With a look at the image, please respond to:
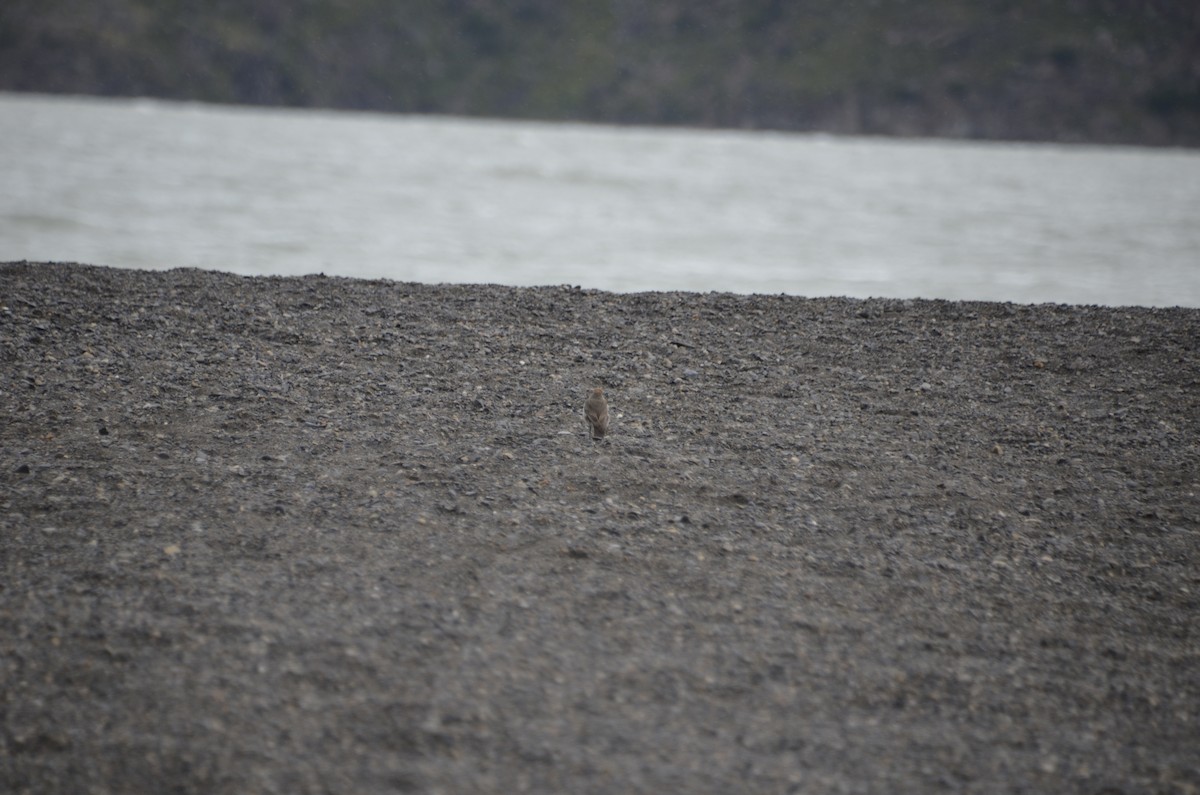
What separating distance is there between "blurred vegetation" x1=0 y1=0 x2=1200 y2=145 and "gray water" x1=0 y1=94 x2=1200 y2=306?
73.8 meters

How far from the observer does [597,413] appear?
516cm

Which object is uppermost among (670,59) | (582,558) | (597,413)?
(670,59)

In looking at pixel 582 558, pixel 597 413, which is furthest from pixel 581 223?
pixel 582 558

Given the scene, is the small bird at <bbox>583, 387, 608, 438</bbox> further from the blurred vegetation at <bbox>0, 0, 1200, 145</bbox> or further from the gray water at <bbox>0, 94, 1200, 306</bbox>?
the blurred vegetation at <bbox>0, 0, 1200, 145</bbox>

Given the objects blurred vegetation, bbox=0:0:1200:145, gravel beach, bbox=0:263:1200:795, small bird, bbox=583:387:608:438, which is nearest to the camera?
gravel beach, bbox=0:263:1200:795

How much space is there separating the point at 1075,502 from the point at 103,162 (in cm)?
3361

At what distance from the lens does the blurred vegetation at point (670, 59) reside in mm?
115875

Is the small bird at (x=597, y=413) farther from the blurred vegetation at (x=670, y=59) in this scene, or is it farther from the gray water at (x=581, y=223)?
the blurred vegetation at (x=670, y=59)

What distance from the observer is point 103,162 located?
32438 mm

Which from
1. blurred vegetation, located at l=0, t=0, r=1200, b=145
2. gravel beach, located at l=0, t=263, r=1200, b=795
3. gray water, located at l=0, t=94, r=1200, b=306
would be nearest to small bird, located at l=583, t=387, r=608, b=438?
gravel beach, located at l=0, t=263, r=1200, b=795

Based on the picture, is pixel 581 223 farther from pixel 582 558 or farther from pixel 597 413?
pixel 582 558

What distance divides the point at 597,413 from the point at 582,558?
3.71 ft

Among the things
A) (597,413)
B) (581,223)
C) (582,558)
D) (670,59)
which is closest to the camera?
(582,558)

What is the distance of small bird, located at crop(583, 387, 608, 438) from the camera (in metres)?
5.11
